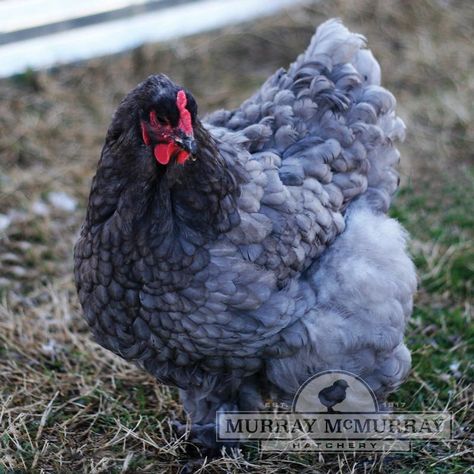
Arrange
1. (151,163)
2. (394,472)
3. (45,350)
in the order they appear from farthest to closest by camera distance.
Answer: (45,350) < (394,472) < (151,163)

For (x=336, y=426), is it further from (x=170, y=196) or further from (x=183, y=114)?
(x=183, y=114)

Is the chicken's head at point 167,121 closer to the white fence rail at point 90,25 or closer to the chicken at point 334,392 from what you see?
the chicken at point 334,392

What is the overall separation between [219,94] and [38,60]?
1328 millimetres

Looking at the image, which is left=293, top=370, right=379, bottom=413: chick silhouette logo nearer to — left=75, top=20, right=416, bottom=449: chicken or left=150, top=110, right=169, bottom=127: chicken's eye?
left=75, top=20, right=416, bottom=449: chicken

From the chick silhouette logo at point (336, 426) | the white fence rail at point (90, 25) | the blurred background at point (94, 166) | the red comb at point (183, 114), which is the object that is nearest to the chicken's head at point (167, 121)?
the red comb at point (183, 114)

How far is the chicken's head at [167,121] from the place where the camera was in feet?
8.47

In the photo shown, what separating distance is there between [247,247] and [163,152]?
1.49 ft

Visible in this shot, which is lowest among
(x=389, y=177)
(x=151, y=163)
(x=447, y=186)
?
(x=447, y=186)

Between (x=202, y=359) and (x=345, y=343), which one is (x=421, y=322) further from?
A: (x=202, y=359)

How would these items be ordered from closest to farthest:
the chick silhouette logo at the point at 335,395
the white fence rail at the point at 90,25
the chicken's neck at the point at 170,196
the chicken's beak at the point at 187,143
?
the chicken's beak at the point at 187,143, the chicken's neck at the point at 170,196, the chick silhouette logo at the point at 335,395, the white fence rail at the point at 90,25

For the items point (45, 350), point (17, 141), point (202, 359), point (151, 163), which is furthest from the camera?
point (17, 141)

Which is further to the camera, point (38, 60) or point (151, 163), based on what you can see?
point (38, 60)

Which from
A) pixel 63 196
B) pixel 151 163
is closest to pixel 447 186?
pixel 63 196

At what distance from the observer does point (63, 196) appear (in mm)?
5180
